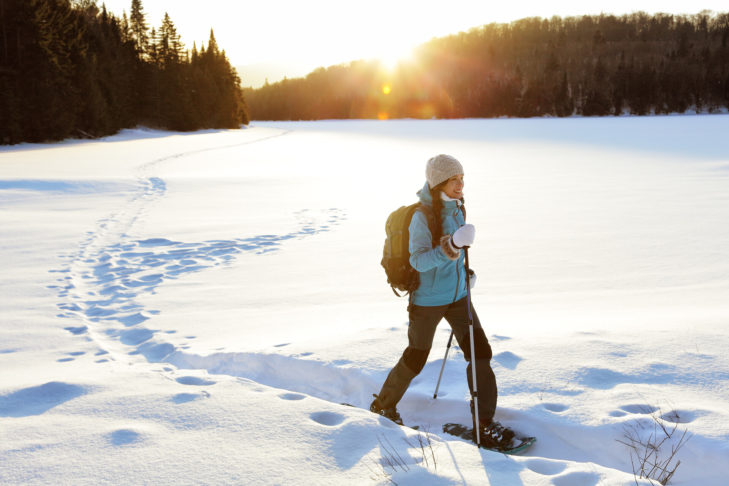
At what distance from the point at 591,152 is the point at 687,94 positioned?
102m

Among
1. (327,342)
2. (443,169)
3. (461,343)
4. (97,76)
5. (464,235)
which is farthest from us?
(97,76)

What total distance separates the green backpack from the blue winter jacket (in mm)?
48

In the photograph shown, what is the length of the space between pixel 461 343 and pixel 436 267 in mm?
617

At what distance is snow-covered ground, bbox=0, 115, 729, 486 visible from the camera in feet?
9.64

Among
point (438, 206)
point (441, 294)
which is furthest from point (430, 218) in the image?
point (441, 294)

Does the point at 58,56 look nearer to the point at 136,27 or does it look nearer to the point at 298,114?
the point at 136,27

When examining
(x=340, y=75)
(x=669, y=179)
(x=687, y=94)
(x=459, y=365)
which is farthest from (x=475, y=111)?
(x=459, y=365)

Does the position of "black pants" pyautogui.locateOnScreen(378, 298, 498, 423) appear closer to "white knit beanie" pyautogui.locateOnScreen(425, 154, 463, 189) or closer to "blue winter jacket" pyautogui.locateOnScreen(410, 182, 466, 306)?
"blue winter jacket" pyautogui.locateOnScreen(410, 182, 466, 306)

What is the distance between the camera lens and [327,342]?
498cm

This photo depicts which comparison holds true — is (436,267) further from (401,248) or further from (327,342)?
(327,342)

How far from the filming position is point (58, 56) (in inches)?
1577

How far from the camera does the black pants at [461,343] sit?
347cm

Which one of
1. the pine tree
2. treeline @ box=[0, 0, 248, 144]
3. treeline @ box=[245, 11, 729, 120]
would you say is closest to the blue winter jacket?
treeline @ box=[0, 0, 248, 144]

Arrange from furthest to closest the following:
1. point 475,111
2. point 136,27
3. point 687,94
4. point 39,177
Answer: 1. point 475,111
2. point 687,94
3. point 136,27
4. point 39,177
